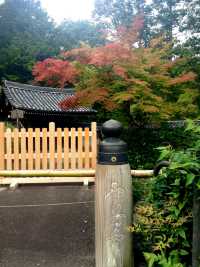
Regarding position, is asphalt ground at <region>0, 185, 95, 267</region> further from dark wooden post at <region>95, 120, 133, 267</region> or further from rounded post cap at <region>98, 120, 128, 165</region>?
rounded post cap at <region>98, 120, 128, 165</region>

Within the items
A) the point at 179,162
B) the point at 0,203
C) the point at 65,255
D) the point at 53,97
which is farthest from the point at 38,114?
the point at 179,162

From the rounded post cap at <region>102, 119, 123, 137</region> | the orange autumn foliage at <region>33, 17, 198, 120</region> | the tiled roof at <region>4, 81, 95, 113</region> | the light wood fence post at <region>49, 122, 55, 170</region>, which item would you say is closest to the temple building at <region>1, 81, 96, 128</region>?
the tiled roof at <region>4, 81, 95, 113</region>

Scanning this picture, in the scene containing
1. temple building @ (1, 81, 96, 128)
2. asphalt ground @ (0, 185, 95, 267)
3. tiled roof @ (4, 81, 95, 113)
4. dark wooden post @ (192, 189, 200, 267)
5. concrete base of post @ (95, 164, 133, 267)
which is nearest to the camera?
dark wooden post @ (192, 189, 200, 267)

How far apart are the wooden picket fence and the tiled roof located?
6.07 meters

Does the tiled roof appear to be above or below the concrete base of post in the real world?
above

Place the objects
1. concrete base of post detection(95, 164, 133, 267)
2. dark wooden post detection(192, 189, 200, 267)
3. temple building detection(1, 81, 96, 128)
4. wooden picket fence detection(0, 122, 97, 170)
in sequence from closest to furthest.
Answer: dark wooden post detection(192, 189, 200, 267) < concrete base of post detection(95, 164, 133, 267) < wooden picket fence detection(0, 122, 97, 170) < temple building detection(1, 81, 96, 128)

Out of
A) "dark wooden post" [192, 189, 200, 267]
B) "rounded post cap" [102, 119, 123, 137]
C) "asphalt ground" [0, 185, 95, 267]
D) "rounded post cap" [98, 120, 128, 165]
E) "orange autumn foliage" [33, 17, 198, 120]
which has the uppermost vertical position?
"orange autumn foliage" [33, 17, 198, 120]

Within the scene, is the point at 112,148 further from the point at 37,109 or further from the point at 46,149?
the point at 37,109

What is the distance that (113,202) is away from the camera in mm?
1905

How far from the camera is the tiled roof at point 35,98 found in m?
14.0

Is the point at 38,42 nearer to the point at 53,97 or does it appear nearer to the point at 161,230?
the point at 53,97

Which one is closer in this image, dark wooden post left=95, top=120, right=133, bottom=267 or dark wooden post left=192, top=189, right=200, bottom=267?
dark wooden post left=192, top=189, right=200, bottom=267

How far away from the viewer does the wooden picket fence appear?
23.3 feet

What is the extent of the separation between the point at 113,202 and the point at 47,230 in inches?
56.1
